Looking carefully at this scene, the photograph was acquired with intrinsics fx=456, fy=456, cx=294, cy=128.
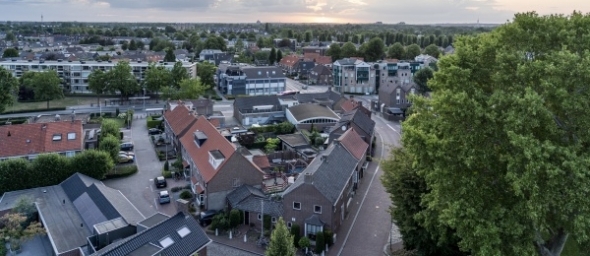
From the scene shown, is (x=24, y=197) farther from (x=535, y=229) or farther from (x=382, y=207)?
(x=535, y=229)

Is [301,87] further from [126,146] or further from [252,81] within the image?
[126,146]

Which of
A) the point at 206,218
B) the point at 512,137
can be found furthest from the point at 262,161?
the point at 512,137

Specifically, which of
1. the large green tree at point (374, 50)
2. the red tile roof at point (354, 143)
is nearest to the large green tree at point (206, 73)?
the large green tree at point (374, 50)

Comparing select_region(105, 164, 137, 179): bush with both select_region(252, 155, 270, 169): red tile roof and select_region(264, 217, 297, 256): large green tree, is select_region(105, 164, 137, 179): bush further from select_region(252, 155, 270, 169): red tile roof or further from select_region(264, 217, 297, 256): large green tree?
select_region(264, 217, 297, 256): large green tree

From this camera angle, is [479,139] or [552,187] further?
[479,139]

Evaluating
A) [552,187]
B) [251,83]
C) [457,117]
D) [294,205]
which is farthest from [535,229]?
[251,83]
